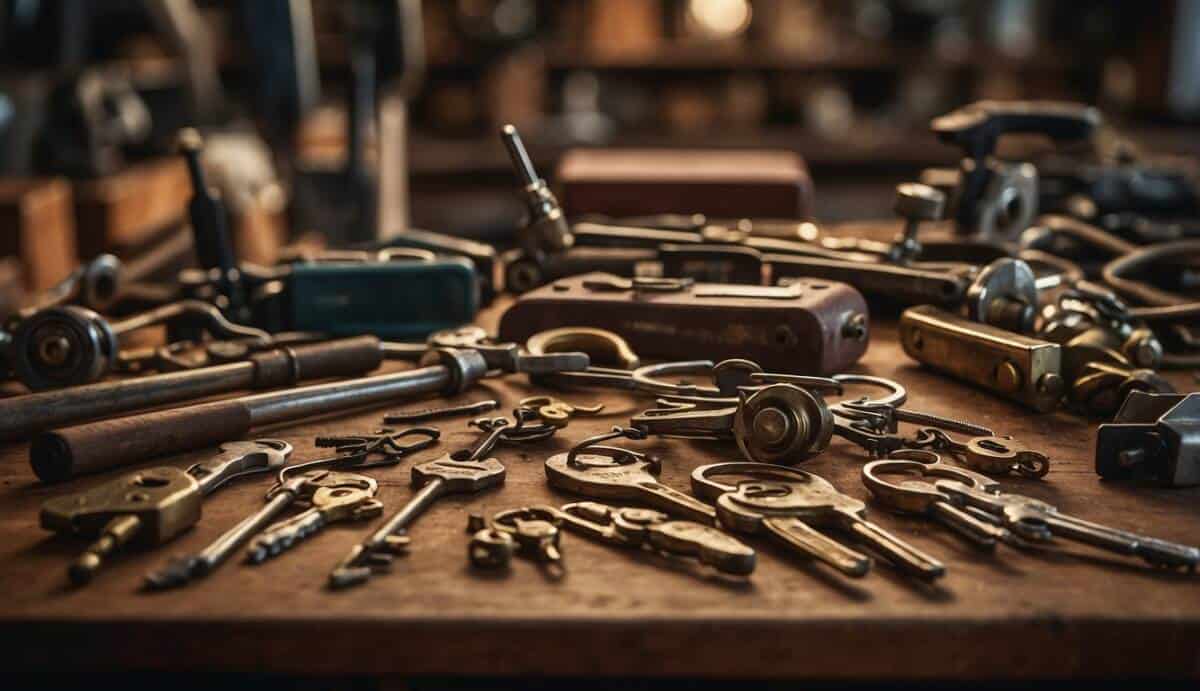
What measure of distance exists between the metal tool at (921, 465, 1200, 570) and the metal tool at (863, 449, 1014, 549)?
0.01 m

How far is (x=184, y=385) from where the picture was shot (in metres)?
1.18

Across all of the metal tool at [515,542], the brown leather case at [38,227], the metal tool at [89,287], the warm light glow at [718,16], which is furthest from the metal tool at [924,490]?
the warm light glow at [718,16]

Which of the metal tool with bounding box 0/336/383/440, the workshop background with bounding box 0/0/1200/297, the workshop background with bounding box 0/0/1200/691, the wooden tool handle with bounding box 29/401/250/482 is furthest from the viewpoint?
the workshop background with bounding box 0/0/1200/297

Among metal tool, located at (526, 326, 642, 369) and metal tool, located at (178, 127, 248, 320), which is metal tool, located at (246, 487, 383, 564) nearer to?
metal tool, located at (526, 326, 642, 369)

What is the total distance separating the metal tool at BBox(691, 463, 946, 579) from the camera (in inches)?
31.7

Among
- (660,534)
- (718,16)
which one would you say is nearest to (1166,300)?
(660,534)

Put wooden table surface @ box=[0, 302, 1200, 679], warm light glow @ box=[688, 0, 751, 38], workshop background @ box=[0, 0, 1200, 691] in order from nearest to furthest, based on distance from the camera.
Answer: wooden table surface @ box=[0, 302, 1200, 679] → workshop background @ box=[0, 0, 1200, 691] → warm light glow @ box=[688, 0, 751, 38]

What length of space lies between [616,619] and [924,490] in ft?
0.96

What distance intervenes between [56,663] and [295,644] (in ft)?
0.48

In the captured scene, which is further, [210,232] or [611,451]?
[210,232]

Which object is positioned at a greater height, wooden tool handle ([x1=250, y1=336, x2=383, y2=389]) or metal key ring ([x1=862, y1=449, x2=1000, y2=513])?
wooden tool handle ([x1=250, y1=336, x2=383, y2=389])

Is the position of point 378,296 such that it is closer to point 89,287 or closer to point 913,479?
point 89,287

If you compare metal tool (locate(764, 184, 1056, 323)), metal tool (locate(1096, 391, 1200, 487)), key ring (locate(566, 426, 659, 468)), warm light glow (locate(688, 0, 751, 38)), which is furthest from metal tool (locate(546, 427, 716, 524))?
warm light glow (locate(688, 0, 751, 38))

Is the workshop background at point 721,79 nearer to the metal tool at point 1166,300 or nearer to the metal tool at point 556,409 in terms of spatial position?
the metal tool at point 1166,300
